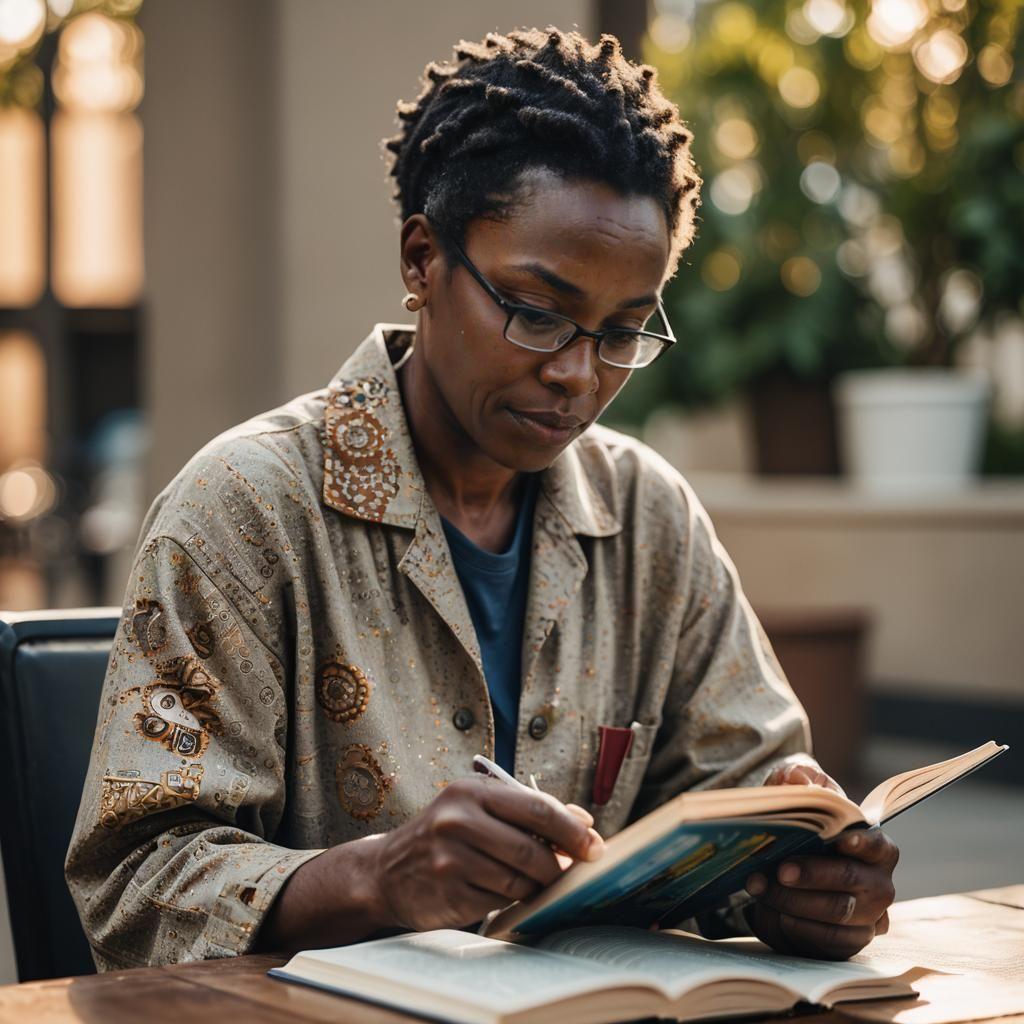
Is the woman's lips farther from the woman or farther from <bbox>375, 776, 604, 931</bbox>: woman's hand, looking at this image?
<bbox>375, 776, 604, 931</bbox>: woman's hand

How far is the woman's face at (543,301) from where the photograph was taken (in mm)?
1612

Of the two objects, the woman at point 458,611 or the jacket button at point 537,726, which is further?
the jacket button at point 537,726

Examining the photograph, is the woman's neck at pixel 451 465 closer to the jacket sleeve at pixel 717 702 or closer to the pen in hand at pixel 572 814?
the jacket sleeve at pixel 717 702

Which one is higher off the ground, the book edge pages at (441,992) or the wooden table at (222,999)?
the book edge pages at (441,992)

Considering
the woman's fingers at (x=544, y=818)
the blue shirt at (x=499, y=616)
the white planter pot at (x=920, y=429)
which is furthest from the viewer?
the white planter pot at (x=920, y=429)

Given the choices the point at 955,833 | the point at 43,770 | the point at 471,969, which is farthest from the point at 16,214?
the point at 471,969

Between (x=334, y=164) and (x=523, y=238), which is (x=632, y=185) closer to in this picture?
(x=523, y=238)

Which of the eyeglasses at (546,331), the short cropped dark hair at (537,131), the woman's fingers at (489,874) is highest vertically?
the short cropped dark hair at (537,131)

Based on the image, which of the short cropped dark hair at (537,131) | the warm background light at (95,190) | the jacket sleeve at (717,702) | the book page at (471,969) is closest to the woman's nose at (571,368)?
the short cropped dark hair at (537,131)

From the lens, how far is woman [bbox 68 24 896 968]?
1.36 meters

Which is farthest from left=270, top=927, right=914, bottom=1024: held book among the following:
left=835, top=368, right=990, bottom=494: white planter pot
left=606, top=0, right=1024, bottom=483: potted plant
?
left=606, top=0, right=1024, bottom=483: potted plant

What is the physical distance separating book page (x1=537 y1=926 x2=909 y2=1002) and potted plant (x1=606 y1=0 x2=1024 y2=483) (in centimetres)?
571

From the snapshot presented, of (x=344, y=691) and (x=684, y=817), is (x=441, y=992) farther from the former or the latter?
(x=344, y=691)

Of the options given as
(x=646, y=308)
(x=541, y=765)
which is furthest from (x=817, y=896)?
(x=646, y=308)
